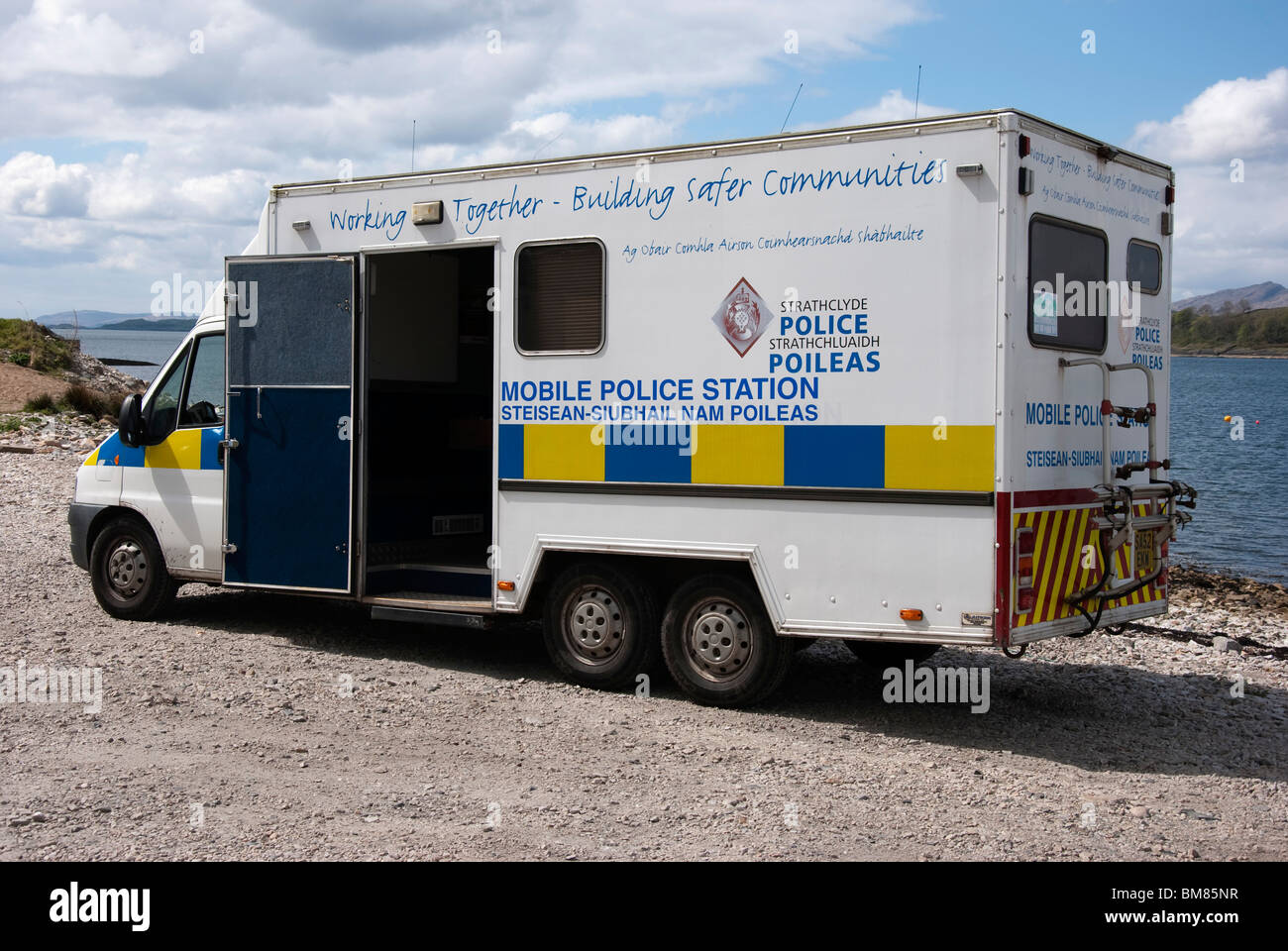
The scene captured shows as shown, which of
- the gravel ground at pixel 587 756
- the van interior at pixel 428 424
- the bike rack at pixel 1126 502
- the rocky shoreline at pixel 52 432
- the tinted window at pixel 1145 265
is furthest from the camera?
the rocky shoreline at pixel 52 432

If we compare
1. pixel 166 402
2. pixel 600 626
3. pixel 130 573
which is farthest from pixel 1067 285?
pixel 130 573

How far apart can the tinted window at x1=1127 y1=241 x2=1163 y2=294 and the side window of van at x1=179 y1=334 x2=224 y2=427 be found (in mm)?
5713

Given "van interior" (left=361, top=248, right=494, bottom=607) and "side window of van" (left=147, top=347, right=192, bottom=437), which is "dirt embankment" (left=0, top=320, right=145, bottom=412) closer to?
"side window of van" (left=147, top=347, right=192, bottom=437)

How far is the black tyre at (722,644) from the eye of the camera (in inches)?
265

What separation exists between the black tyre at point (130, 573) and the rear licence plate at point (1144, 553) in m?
6.30

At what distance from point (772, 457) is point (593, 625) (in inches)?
59.5

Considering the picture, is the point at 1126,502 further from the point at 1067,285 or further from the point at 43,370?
the point at 43,370

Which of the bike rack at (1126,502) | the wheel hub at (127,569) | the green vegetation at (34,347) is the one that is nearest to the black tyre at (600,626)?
the bike rack at (1126,502)

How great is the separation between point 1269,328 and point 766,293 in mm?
100595

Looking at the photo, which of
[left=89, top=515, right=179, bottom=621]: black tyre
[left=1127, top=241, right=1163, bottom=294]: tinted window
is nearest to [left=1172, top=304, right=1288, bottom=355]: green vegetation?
[left=1127, top=241, right=1163, bottom=294]: tinted window

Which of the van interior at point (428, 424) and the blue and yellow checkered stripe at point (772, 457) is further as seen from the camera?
the van interior at point (428, 424)

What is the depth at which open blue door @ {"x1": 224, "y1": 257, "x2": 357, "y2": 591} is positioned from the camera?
26.1 ft

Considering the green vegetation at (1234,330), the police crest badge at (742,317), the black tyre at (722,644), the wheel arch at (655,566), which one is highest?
the green vegetation at (1234,330)

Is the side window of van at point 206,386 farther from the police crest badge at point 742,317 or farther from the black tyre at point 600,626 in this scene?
the police crest badge at point 742,317
